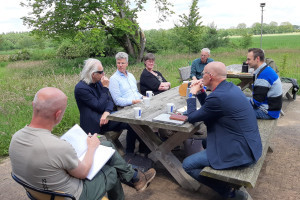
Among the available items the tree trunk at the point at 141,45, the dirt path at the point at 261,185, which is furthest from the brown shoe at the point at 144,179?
the tree trunk at the point at 141,45

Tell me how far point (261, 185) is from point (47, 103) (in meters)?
2.79

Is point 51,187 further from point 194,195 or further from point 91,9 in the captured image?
point 91,9

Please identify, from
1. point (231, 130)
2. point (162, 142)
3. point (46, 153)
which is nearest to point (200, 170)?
point (231, 130)

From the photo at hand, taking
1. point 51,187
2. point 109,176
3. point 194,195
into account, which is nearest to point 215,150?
point 194,195

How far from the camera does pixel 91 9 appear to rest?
15258mm

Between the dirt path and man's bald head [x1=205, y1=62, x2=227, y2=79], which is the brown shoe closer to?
the dirt path

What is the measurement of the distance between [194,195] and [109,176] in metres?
1.23

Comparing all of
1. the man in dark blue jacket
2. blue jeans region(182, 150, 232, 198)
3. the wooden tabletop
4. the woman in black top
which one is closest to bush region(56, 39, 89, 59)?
the woman in black top

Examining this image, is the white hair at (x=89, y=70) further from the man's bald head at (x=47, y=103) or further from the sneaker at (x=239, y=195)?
the sneaker at (x=239, y=195)

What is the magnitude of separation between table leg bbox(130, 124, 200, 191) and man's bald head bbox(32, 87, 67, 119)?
4.97 ft

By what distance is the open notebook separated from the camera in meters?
2.12

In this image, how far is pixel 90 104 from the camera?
10.9 ft

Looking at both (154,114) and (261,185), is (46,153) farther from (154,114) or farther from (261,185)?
(261,185)

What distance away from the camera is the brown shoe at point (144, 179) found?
299 cm
